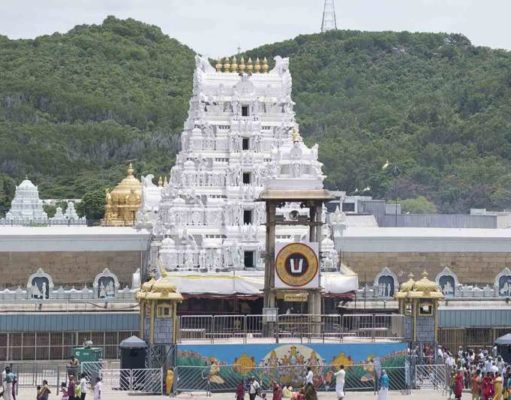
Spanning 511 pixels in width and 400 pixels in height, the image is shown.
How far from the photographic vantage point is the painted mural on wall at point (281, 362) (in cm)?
6291

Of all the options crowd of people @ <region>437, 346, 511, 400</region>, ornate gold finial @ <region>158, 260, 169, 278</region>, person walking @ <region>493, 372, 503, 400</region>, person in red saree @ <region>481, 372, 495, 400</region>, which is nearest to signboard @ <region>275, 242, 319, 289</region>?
crowd of people @ <region>437, 346, 511, 400</region>

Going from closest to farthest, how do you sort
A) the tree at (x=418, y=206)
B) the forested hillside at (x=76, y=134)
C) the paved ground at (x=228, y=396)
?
the paved ground at (x=228, y=396) → the tree at (x=418, y=206) → the forested hillside at (x=76, y=134)

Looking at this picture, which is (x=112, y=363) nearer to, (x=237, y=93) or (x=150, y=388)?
(x=150, y=388)

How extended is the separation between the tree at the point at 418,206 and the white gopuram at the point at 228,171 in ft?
198

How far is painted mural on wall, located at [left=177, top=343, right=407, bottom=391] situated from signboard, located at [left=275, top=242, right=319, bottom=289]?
191 inches

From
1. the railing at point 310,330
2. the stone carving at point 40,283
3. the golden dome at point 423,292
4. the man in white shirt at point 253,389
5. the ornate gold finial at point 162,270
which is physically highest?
the ornate gold finial at point 162,270

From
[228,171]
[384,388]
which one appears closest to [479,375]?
[384,388]

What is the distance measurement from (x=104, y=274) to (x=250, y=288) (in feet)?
34.7

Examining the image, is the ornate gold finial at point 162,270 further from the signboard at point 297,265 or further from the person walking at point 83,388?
the person walking at point 83,388

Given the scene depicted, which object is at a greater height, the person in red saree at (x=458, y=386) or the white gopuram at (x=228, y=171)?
the white gopuram at (x=228, y=171)

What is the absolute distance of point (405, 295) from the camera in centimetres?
6606

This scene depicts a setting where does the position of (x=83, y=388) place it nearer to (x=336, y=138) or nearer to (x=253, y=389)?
(x=253, y=389)

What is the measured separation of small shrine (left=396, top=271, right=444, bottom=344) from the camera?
65312 mm

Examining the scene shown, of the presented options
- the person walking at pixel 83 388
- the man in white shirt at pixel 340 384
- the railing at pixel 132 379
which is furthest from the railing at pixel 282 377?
the person walking at pixel 83 388
